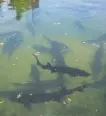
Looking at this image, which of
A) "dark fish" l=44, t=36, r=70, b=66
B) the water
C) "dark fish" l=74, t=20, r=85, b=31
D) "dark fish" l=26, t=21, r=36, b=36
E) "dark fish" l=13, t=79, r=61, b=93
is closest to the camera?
the water

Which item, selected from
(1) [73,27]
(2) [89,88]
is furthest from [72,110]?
(1) [73,27]

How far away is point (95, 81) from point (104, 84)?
23cm

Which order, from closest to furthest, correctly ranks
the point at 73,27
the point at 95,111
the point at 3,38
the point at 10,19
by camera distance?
the point at 95,111 → the point at 3,38 → the point at 73,27 → the point at 10,19

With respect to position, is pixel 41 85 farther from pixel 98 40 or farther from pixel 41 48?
pixel 98 40

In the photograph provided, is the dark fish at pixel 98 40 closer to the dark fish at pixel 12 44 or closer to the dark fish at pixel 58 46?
the dark fish at pixel 58 46

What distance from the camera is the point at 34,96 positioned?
5.42 m

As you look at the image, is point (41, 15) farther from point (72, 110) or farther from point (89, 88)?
point (72, 110)

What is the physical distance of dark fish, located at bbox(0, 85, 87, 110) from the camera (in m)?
5.33

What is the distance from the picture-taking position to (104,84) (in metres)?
5.85

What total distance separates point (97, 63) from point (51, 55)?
1258 mm

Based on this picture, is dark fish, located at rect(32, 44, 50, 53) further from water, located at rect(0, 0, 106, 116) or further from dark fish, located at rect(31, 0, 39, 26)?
dark fish, located at rect(31, 0, 39, 26)

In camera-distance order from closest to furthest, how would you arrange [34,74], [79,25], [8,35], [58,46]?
[34,74] < [58,46] < [8,35] < [79,25]

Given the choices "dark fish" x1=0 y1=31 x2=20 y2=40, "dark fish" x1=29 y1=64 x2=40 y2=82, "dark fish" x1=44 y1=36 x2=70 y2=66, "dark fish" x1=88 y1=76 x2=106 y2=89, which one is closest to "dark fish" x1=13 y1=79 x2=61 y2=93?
Result: "dark fish" x1=29 y1=64 x2=40 y2=82

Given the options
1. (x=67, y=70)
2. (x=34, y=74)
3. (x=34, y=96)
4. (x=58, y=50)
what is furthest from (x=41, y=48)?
(x=34, y=96)
